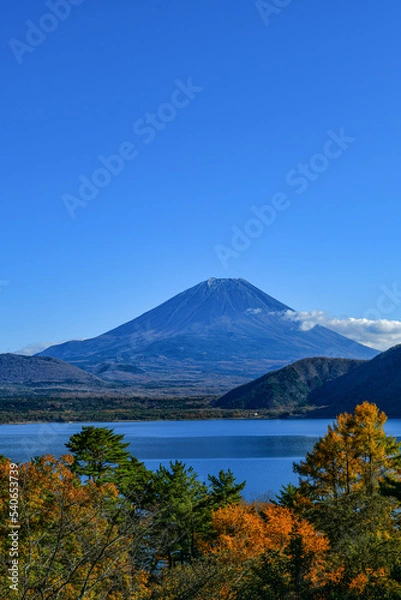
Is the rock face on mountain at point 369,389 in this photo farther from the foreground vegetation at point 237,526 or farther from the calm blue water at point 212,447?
the foreground vegetation at point 237,526

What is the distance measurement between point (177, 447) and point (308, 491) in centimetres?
6578

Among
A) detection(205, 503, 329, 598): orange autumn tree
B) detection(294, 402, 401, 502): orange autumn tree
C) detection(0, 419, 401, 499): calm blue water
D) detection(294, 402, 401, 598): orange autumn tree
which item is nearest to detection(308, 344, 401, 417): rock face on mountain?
detection(0, 419, 401, 499): calm blue water

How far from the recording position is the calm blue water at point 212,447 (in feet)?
205

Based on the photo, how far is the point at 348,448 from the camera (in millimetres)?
26547

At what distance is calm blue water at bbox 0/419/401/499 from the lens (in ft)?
205

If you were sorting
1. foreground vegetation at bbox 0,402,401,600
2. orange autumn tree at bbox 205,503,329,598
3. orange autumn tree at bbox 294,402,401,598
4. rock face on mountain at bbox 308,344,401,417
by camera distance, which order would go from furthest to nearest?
rock face on mountain at bbox 308,344,401,417 < orange autumn tree at bbox 294,402,401,598 < orange autumn tree at bbox 205,503,329,598 < foreground vegetation at bbox 0,402,401,600

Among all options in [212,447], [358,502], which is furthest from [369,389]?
[358,502]

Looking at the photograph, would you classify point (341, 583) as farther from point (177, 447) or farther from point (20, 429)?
point (20, 429)

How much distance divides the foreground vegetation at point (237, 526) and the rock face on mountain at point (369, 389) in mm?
123019

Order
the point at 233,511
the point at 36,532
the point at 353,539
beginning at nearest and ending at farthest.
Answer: the point at 36,532 < the point at 353,539 < the point at 233,511

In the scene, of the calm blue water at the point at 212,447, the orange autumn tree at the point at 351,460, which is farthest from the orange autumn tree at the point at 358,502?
the calm blue water at the point at 212,447

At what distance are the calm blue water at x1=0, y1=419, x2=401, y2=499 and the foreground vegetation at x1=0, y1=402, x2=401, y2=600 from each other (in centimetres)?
2097

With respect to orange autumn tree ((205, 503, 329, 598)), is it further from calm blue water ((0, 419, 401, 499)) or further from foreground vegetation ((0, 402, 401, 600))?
Result: calm blue water ((0, 419, 401, 499))

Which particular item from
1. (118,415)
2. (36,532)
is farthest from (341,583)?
(118,415)
